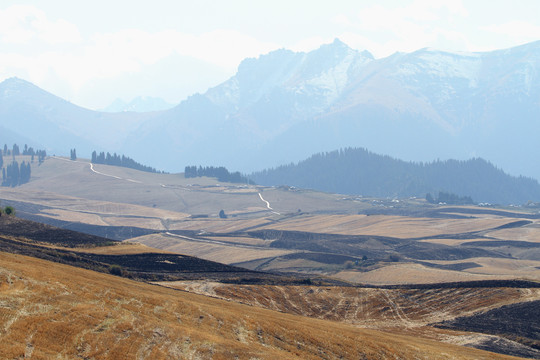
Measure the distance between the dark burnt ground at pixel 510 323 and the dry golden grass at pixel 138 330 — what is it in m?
17.8

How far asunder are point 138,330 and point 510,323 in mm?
53162

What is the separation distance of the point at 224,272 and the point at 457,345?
53.7 metres

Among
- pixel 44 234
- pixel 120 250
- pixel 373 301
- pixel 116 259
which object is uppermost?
pixel 44 234

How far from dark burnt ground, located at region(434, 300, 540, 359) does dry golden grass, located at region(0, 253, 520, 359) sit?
1775 cm

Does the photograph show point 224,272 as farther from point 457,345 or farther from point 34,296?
point 34,296

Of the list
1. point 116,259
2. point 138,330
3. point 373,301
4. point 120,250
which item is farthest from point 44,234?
point 138,330

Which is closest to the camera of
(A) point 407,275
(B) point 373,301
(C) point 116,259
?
(B) point 373,301

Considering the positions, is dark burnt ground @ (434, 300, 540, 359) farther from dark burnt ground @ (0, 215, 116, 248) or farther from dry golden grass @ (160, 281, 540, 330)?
dark burnt ground @ (0, 215, 116, 248)

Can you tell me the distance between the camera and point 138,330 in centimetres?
4678

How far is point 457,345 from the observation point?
7019 centimetres

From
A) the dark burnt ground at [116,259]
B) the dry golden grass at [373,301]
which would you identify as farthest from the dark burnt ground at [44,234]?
the dry golden grass at [373,301]

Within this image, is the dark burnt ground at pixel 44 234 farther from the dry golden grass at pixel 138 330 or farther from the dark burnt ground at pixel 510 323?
the dark burnt ground at pixel 510 323

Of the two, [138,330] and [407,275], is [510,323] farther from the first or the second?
[407,275]

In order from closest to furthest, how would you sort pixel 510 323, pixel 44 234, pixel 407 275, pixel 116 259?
pixel 510 323, pixel 116 259, pixel 44 234, pixel 407 275
